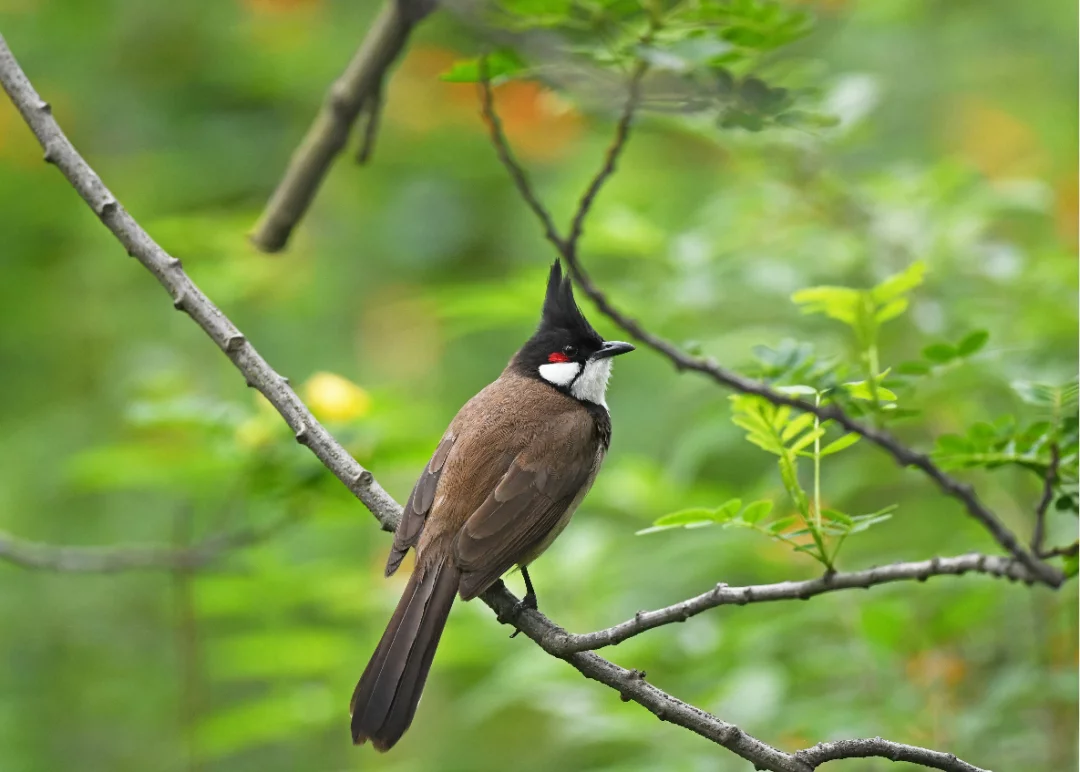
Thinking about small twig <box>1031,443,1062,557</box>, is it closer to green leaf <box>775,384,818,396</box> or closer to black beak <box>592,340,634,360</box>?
green leaf <box>775,384,818,396</box>

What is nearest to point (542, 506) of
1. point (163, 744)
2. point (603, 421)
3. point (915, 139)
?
point (603, 421)

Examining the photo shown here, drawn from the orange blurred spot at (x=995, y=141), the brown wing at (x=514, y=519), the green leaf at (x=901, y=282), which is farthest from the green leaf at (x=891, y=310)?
the orange blurred spot at (x=995, y=141)

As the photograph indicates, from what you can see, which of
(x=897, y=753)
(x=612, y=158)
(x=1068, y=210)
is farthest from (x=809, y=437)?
(x=1068, y=210)

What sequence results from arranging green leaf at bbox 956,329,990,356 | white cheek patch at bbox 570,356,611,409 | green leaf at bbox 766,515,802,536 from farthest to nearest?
white cheek patch at bbox 570,356,611,409 → green leaf at bbox 956,329,990,356 → green leaf at bbox 766,515,802,536

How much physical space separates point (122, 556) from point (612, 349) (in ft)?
4.65

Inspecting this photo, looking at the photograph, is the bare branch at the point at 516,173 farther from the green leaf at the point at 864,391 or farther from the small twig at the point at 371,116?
the small twig at the point at 371,116

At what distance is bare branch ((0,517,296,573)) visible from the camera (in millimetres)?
2793

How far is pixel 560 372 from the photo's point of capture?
3309 millimetres

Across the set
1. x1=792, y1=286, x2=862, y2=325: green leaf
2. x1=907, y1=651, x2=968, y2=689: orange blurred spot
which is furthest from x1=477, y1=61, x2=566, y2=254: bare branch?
x1=907, y1=651, x2=968, y2=689: orange blurred spot

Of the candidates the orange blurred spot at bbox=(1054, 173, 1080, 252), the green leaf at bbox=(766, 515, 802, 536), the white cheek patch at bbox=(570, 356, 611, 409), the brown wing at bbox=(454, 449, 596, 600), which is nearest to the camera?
the green leaf at bbox=(766, 515, 802, 536)

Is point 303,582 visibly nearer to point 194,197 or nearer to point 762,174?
point 762,174

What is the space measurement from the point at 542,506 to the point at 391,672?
630 mm

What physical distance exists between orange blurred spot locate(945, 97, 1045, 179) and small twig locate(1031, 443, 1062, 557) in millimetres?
4149

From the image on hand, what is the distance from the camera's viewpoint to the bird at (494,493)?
2270 millimetres
